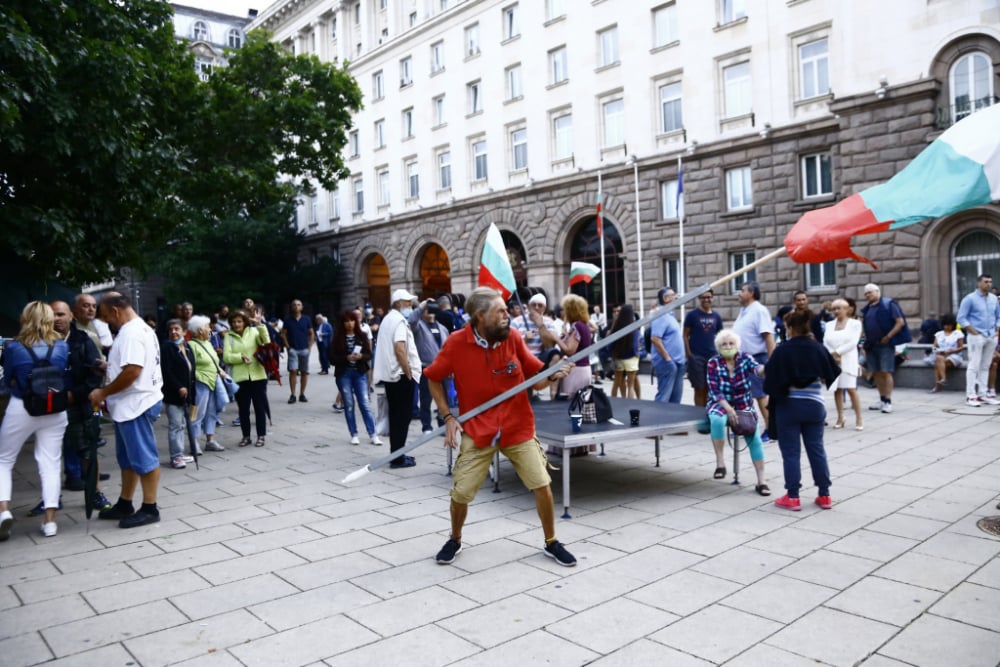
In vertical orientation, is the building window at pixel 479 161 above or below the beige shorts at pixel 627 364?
above

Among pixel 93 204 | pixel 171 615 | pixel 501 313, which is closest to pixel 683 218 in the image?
pixel 93 204

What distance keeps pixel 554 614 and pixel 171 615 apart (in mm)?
2199

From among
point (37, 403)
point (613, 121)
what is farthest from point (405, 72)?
point (37, 403)

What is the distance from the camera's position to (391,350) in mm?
8562

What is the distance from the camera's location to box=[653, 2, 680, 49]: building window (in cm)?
2533

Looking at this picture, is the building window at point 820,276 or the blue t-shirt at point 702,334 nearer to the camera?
the blue t-shirt at point 702,334

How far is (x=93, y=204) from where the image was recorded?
375 inches

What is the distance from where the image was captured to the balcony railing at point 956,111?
1839 centimetres

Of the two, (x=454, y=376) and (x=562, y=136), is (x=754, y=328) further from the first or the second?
(x=562, y=136)

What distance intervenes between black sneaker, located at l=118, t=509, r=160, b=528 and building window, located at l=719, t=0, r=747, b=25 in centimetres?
2295

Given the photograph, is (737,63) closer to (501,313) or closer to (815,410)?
(815,410)

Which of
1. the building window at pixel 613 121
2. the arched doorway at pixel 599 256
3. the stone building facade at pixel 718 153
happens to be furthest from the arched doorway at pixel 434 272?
the building window at pixel 613 121

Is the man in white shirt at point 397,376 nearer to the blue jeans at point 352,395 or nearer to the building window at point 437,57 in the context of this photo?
the blue jeans at point 352,395

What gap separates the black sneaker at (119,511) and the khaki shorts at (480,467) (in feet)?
10.3
